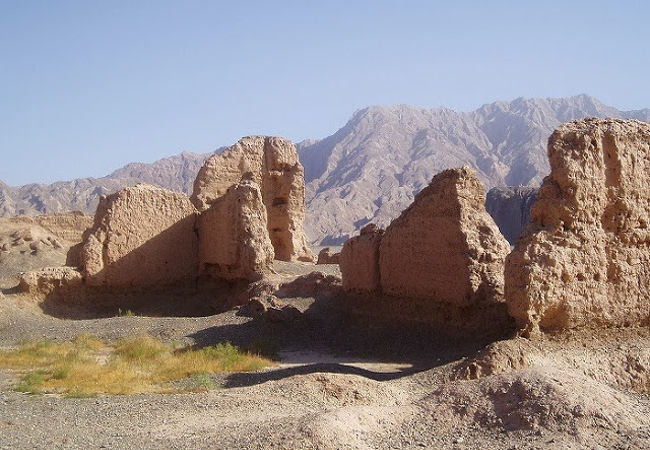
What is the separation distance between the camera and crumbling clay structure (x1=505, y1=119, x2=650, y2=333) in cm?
1020

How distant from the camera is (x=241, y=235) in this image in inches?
691

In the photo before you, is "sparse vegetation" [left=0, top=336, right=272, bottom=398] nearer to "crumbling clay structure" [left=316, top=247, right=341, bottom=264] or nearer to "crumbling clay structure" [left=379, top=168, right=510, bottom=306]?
"crumbling clay structure" [left=379, top=168, right=510, bottom=306]

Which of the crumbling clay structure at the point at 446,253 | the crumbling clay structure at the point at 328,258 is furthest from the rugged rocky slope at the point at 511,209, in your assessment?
the crumbling clay structure at the point at 446,253

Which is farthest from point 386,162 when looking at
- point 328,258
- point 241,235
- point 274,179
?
point 241,235

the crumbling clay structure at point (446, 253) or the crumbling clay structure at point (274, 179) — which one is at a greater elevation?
the crumbling clay structure at point (274, 179)

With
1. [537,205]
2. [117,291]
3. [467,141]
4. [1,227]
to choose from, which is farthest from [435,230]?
[467,141]

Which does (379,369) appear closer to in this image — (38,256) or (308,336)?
(308,336)

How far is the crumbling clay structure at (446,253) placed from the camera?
39.6 feet

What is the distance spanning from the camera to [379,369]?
11.4 metres

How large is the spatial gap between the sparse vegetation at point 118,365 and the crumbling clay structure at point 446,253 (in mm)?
3117

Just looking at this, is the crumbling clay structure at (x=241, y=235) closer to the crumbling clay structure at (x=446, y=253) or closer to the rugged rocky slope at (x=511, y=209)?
the crumbling clay structure at (x=446, y=253)

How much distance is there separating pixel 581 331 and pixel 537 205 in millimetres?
1992

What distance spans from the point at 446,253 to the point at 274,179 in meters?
12.5

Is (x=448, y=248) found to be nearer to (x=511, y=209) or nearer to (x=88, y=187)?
(x=511, y=209)
